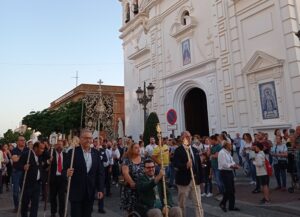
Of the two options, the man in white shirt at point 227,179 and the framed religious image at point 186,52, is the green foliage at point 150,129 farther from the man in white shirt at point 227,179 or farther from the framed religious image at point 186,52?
the man in white shirt at point 227,179

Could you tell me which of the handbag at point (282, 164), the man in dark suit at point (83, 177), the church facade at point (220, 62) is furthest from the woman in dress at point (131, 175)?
the church facade at point (220, 62)

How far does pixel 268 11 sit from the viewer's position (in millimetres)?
16703

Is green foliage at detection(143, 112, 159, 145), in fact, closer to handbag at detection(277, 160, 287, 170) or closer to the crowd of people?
the crowd of people

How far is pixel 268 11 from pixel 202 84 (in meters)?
6.20

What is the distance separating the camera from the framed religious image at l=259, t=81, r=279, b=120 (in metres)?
16.0

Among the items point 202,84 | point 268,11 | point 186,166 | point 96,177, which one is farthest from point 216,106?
point 96,177


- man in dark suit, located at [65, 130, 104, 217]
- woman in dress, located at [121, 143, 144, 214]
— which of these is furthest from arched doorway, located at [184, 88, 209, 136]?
man in dark suit, located at [65, 130, 104, 217]

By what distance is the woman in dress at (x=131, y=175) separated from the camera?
17.4ft

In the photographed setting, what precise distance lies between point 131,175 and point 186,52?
1799 centimetres

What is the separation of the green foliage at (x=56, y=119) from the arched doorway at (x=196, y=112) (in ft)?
77.6

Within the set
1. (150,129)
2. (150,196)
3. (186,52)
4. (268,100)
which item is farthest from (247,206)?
(186,52)

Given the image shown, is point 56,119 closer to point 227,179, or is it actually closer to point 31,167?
point 31,167

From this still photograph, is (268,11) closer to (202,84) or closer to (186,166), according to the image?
(202,84)

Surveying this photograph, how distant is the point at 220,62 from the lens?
1942cm
